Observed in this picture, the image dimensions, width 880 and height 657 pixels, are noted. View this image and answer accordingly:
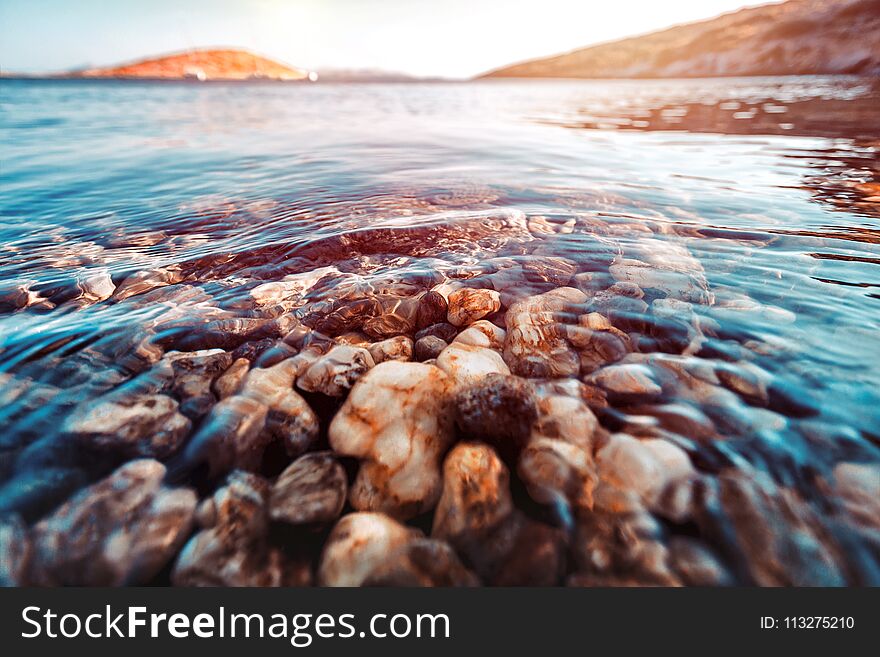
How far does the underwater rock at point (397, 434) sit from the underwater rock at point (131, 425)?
568mm

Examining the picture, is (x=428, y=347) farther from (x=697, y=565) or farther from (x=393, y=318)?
(x=697, y=565)

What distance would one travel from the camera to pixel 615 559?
3.46 ft

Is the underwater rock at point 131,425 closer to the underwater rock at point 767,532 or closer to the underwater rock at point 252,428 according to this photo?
the underwater rock at point 252,428

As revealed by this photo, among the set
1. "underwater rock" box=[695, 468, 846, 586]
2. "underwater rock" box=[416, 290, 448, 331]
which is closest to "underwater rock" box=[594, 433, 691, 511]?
"underwater rock" box=[695, 468, 846, 586]

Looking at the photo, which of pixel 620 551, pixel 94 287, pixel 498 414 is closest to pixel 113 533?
pixel 498 414

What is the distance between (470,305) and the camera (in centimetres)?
207

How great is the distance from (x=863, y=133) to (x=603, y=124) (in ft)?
19.3

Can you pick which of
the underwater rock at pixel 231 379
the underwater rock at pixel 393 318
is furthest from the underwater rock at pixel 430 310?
the underwater rock at pixel 231 379

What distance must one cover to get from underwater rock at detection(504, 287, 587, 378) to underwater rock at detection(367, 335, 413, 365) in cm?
45

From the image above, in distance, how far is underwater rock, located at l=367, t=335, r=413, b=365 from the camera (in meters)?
1.73

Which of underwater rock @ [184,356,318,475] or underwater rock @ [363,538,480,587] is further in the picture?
underwater rock @ [184,356,318,475]

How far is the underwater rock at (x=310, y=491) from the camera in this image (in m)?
1.15

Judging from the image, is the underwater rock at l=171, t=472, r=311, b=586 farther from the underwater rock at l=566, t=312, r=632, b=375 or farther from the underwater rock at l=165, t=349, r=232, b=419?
the underwater rock at l=566, t=312, r=632, b=375

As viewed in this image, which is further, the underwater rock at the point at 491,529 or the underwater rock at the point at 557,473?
the underwater rock at the point at 557,473
